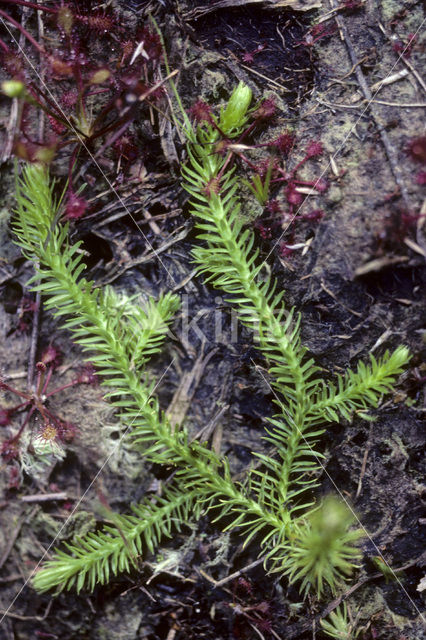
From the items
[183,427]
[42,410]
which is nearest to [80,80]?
[42,410]

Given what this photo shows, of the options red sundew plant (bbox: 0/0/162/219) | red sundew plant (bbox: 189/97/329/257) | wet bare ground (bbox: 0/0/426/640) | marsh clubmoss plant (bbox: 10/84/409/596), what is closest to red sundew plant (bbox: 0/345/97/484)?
wet bare ground (bbox: 0/0/426/640)

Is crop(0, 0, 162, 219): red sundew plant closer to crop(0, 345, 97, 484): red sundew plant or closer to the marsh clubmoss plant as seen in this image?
the marsh clubmoss plant

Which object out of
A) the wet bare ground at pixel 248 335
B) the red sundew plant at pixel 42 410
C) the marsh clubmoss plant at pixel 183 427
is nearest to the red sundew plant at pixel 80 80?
the wet bare ground at pixel 248 335

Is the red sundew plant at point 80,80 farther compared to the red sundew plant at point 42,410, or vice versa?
the red sundew plant at point 42,410

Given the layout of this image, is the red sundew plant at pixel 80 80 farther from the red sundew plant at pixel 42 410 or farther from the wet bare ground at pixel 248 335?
the red sundew plant at pixel 42 410

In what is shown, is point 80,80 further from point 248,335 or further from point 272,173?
point 248,335

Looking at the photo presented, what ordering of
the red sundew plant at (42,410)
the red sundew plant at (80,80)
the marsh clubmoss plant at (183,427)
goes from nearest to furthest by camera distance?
1. the marsh clubmoss plant at (183,427)
2. the red sundew plant at (80,80)
3. the red sundew plant at (42,410)
